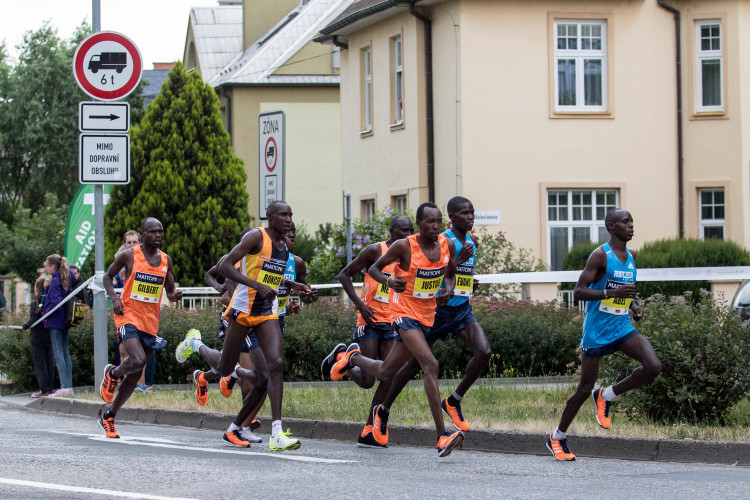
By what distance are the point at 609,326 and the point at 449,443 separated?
1489 millimetres

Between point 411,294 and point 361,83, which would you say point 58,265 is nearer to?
point 411,294

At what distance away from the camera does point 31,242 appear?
1650 inches

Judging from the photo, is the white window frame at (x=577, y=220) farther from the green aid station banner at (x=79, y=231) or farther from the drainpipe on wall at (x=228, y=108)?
the drainpipe on wall at (x=228, y=108)

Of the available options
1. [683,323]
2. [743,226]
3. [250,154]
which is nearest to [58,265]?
[683,323]

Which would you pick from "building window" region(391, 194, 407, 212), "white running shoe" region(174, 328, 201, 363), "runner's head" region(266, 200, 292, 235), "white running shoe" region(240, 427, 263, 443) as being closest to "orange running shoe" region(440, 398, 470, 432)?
"white running shoe" region(240, 427, 263, 443)

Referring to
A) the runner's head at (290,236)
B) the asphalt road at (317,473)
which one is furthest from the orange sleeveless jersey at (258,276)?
the asphalt road at (317,473)

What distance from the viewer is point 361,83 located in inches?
1204

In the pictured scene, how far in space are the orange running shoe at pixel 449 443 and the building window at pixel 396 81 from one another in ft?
63.1

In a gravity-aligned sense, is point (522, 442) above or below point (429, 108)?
below

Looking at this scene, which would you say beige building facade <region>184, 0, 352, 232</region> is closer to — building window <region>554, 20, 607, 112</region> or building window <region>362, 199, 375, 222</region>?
building window <region>362, 199, 375, 222</region>

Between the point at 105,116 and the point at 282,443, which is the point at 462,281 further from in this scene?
the point at 105,116

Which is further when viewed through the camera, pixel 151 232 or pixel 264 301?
pixel 151 232

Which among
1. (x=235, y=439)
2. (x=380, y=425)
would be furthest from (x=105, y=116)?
(x=380, y=425)

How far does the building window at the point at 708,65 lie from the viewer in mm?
26625
